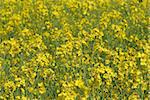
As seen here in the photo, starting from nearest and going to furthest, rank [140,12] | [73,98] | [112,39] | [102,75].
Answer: [73,98], [102,75], [112,39], [140,12]

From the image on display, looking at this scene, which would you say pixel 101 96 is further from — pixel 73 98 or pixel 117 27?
pixel 117 27

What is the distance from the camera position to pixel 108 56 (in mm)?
4488

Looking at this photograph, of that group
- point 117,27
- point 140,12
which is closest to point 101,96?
point 117,27

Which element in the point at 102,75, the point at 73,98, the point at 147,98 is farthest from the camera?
the point at 102,75

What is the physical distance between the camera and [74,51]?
473 centimetres

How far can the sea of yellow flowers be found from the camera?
3.86m

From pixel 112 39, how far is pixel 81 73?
44.5 inches

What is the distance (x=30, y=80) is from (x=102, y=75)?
2.15ft

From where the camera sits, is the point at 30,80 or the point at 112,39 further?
the point at 112,39

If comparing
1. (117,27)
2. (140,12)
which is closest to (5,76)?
(117,27)

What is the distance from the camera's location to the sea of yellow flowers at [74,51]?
386cm

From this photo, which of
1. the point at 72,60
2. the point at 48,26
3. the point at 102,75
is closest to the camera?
the point at 102,75

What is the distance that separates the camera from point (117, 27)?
208 inches

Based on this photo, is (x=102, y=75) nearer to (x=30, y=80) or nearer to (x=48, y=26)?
(x=30, y=80)
